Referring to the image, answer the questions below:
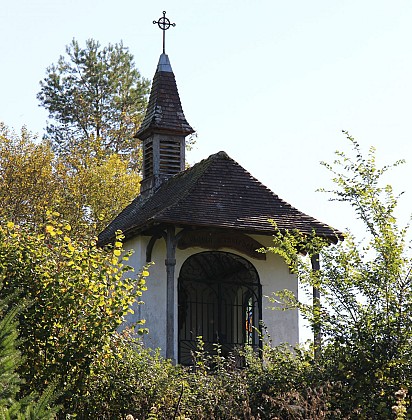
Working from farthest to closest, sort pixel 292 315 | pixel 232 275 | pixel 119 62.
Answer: pixel 119 62
pixel 232 275
pixel 292 315

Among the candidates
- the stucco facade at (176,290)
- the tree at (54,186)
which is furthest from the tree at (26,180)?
the stucco facade at (176,290)

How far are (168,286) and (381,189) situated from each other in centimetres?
648

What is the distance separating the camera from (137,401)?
32.9 ft

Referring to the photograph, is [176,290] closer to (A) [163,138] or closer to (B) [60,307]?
(A) [163,138]

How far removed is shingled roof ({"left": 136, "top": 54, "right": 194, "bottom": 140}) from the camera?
21312mm

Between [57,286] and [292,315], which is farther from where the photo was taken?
[292,315]

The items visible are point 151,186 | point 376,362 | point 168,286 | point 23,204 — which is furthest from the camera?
point 23,204

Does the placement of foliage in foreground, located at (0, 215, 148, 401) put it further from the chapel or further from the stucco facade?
the stucco facade

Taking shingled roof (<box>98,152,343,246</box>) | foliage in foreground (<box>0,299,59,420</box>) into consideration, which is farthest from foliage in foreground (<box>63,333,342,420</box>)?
shingled roof (<box>98,152,343,246</box>)

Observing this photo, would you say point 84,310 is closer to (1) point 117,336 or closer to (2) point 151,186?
(1) point 117,336

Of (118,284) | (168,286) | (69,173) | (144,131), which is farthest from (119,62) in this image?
(118,284)

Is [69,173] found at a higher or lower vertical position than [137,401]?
higher

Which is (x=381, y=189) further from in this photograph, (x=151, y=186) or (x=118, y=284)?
(x=151, y=186)

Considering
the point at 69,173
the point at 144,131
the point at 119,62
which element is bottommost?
the point at 144,131
